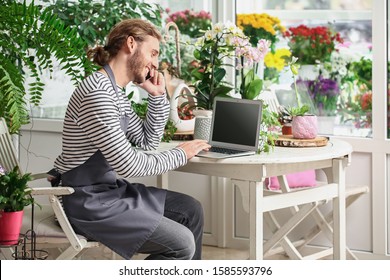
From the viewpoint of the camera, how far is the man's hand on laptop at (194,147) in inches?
148

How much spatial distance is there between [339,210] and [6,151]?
1.61m

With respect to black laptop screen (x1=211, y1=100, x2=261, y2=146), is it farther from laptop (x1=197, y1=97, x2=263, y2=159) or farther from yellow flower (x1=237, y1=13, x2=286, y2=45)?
yellow flower (x1=237, y1=13, x2=286, y2=45)

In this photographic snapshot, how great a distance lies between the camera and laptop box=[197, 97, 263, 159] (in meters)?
3.89

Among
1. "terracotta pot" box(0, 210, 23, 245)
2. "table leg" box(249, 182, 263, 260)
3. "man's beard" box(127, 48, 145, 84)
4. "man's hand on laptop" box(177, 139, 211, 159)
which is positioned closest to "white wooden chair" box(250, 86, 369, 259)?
"table leg" box(249, 182, 263, 260)

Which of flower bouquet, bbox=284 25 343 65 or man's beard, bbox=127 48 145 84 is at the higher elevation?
flower bouquet, bbox=284 25 343 65

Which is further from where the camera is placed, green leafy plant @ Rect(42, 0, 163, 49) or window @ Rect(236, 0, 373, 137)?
green leafy plant @ Rect(42, 0, 163, 49)

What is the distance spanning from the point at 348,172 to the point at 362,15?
88 cm

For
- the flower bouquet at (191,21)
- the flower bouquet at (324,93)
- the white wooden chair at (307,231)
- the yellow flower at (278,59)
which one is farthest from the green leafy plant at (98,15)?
the white wooden chair at (307,231)

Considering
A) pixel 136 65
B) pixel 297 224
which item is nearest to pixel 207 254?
pixel 297 224

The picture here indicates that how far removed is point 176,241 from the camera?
3600mm

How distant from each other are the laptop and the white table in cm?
6

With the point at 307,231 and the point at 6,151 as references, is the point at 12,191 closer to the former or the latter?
the point at 6,151

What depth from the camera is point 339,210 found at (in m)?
4.21

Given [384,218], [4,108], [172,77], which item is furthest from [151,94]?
[384,218]
